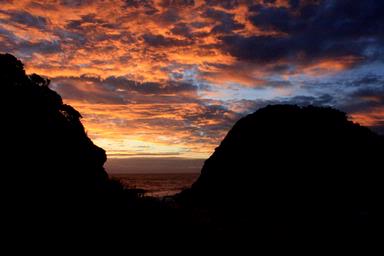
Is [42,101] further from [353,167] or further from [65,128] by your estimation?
[353,167]

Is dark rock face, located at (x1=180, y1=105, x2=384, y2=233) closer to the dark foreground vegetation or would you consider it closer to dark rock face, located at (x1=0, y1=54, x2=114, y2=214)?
the dark foreground vegetation

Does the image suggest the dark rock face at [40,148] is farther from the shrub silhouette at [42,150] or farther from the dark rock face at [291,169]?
the dark rock face at [291,169]

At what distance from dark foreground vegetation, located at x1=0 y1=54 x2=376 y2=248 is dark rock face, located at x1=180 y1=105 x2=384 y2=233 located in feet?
0.35

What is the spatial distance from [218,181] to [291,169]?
8.64 meters

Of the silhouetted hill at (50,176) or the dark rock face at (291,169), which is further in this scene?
the dark rock face at (291,169)

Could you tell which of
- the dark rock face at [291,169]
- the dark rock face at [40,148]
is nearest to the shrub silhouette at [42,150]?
→ the dark rock face at [40,148]

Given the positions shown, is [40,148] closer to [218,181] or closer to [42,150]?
[42,150]

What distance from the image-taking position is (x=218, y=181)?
36969mm

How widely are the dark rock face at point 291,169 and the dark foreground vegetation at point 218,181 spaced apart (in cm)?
11

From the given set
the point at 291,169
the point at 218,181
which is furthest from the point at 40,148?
the point at 218,181

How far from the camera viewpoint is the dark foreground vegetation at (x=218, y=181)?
998 centimetres

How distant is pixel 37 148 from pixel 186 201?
26366mm

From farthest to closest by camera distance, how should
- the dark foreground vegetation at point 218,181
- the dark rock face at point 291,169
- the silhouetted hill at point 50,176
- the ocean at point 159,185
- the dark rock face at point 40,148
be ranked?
the ocean at point 159,185, the dark rock face at point 291,169, the dark foreground vegetation at point 218,181, the dark rock face at point 40,148, the silhouetted hill at point 50,176

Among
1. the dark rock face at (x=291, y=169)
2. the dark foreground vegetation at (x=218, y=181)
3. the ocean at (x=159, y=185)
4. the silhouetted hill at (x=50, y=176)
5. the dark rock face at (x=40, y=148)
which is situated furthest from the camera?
the ocean at (x=159, y=185)
